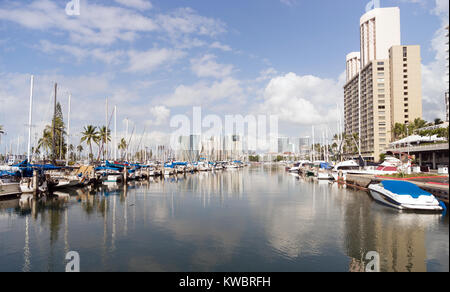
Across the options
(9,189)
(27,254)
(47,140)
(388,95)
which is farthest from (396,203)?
(388,95)

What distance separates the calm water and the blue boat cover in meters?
2.43

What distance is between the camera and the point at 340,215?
32.6 meters

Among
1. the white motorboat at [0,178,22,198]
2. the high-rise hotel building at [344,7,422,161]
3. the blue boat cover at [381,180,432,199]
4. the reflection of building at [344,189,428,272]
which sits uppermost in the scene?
the high-rise hotel building at [344,7,422,161]

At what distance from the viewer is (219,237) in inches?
943

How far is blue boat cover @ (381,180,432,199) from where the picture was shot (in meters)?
30.5

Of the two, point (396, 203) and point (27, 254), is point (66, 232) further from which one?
point (396, 203)

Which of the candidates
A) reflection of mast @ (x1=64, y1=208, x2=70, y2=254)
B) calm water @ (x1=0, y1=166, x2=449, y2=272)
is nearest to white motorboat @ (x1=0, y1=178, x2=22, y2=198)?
calm water @ (x1=0, y1=166, x2=449, y2=272)

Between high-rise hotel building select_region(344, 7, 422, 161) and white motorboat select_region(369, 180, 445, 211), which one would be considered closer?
white motorboat select_region(369, 180, 445, 211)

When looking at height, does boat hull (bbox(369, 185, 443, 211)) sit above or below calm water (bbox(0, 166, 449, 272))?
above

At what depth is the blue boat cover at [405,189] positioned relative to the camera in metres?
30.5

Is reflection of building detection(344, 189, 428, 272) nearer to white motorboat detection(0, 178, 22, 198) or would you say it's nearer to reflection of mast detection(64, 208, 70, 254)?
reflection of mast detection(64, 208, 70, 254)

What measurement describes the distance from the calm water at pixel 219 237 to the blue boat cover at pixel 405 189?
7.98 ft

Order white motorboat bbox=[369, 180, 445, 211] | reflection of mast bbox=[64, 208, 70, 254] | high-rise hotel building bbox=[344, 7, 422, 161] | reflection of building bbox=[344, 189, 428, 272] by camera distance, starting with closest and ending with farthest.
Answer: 1. reflection of building bbox=[344, 189, 428, 272]
2. reflection of mast bbox=[64, 208, 70, 254]
3. white motorboat bbox=[369, 180, 445, 211]
4. high-rise hotel building bbox=[344, 7, 422, 161]
